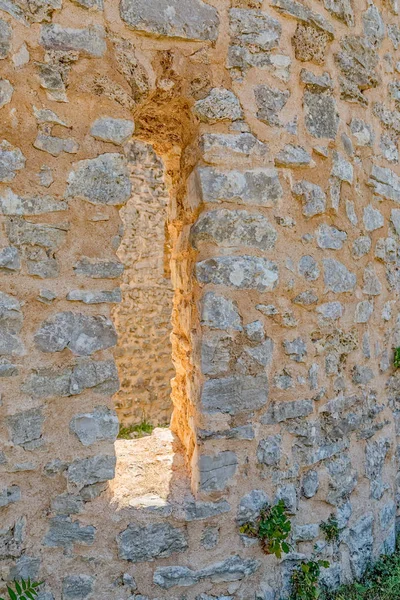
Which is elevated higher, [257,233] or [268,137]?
[268,137]

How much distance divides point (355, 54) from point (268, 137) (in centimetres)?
83

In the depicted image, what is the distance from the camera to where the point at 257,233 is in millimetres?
2291

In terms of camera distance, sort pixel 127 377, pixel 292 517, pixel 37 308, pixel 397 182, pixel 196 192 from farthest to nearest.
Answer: pixel 127 377
pixel 397 182
pixel 292 517
pixel 196 192
pixel 37 308

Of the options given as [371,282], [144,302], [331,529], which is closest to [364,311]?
[371,282]

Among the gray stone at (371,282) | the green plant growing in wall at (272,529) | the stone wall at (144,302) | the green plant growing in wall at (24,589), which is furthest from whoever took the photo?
the stone wall at (144,302)

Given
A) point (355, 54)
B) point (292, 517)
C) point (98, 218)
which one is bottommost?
point (292, 517)

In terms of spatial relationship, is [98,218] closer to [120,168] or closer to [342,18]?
[120,168]

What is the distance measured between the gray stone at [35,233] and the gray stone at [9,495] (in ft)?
3.16

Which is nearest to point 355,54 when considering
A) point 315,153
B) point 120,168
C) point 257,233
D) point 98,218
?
point 315,153

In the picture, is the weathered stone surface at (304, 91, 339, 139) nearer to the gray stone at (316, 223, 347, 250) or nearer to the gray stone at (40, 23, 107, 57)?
the gray stone at (316, 223, 347, 250)

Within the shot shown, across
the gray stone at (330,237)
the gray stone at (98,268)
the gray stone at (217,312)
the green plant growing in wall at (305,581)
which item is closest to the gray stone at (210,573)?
the green plant growing in wall at (305,581)

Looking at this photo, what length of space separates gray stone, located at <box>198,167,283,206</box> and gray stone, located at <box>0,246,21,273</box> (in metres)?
0.83

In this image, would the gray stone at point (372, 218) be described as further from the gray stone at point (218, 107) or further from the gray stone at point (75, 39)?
the gray stone at point (75, 39)

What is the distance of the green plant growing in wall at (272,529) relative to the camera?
2.28m
